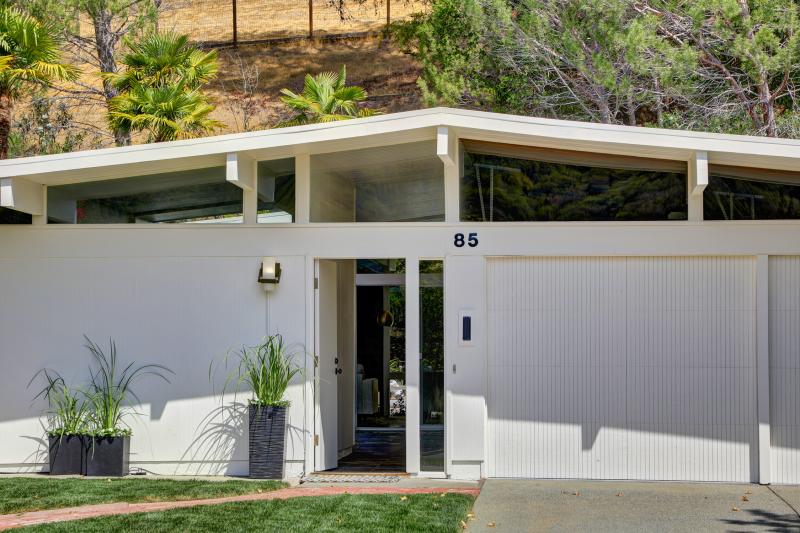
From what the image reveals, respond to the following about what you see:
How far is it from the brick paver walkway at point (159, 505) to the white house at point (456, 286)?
2.35 ft

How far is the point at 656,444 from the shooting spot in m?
9.30

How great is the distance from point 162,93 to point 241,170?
252 inches

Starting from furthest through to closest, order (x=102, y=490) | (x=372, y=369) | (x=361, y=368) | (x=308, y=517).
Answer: (x=372, y=369) < (x=361, y=368) < (x=102, y=490) < (x=308, y=517)

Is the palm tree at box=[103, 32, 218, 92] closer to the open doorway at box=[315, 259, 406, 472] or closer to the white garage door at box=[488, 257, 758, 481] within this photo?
the open doorway at box=[315, 259, 406, 472]

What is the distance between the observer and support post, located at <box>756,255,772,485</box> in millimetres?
9070

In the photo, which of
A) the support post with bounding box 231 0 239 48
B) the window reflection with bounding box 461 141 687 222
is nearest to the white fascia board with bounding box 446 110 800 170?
the window reflection with bounding box 461 141 687 222

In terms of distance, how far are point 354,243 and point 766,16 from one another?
23.6 feet

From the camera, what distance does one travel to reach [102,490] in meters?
8.62

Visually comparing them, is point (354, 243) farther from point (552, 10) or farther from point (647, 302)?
point (552, 10)

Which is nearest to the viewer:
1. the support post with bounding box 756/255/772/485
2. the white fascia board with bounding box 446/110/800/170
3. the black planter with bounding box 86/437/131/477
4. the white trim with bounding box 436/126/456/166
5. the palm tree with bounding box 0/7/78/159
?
the white fascia board with bounding box 446/110/800/170

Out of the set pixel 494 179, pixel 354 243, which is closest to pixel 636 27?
pixel 494 179

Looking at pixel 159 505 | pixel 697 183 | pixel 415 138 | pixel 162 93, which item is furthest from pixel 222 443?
pixel 162 93

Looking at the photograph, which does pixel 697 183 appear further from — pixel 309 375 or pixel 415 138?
pixel 309 375

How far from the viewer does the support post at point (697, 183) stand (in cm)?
871
